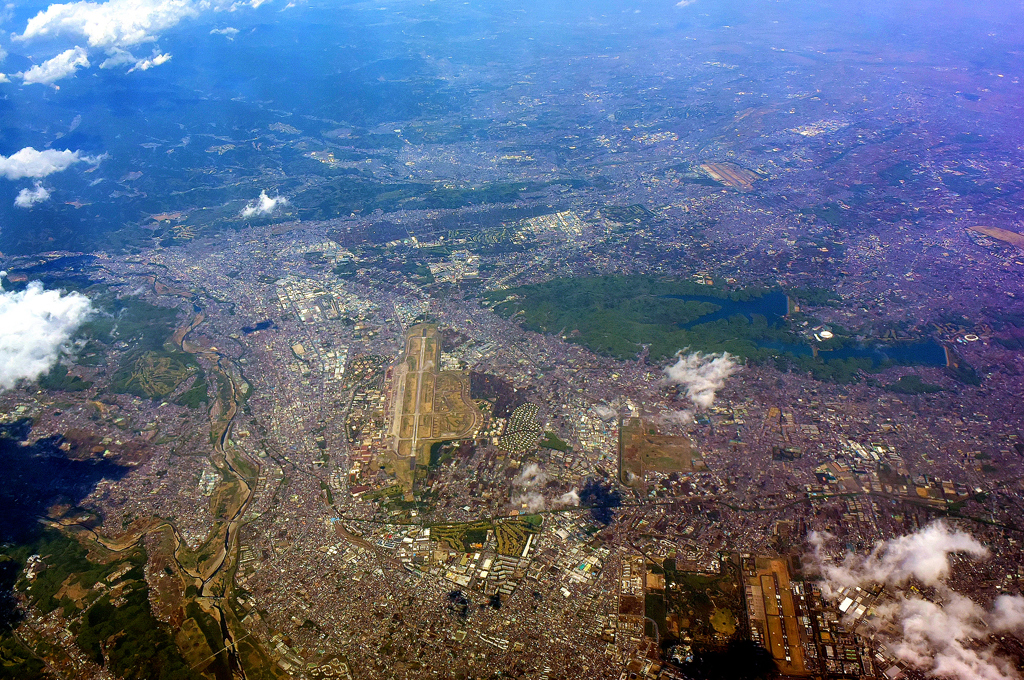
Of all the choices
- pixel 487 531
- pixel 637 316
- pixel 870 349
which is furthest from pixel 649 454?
pixel 870 349

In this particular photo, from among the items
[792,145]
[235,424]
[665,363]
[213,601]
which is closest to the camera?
[213,601]

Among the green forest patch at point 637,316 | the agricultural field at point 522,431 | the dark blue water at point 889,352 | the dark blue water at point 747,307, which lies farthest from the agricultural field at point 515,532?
Result: the dark blue water at point 889,352

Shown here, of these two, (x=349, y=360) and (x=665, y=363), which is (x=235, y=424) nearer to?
(x=349, y=360)

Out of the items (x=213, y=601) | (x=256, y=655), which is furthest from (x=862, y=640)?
(x=213, y=601)

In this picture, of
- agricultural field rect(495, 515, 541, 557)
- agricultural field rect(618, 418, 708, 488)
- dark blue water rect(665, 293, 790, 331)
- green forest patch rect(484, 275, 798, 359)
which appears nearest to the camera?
agricultural field rect(495, 515, 541, 557)

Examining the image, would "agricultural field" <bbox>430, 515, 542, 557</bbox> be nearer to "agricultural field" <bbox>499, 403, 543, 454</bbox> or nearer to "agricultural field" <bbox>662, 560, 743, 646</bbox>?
"agricultural field" <bbox>499, 403, 543, 454</bbox>

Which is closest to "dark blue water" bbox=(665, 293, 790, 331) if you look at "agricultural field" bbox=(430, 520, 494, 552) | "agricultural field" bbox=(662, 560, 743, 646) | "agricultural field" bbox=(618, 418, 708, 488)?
"agricultural field" bbox=(618, 418, 708, 488)
